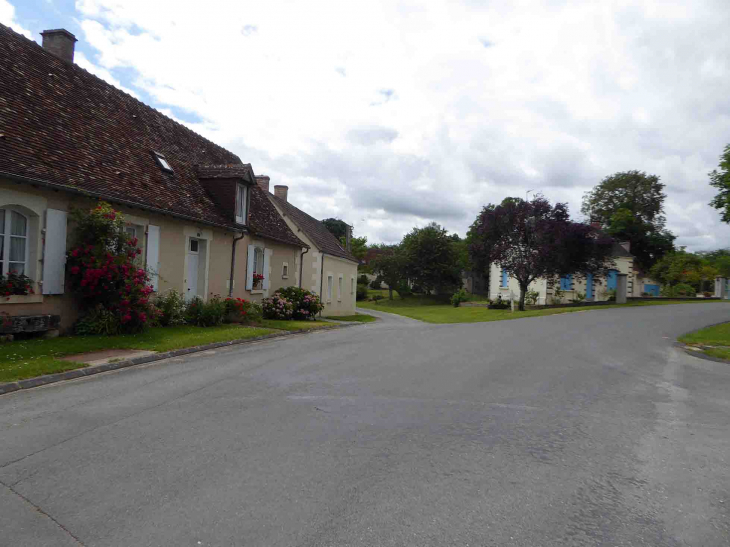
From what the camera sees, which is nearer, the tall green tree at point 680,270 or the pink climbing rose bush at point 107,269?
the pink climbing rose bush at point 107,269

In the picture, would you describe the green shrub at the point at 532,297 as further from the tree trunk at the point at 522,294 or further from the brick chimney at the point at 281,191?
the brick chimney at the point at 281,191

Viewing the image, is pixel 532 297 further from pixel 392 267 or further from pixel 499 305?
pixel 392 267

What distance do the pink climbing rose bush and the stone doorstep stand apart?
1.93 m

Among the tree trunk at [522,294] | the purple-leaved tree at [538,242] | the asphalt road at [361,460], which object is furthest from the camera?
the tree trunk at [522,294]

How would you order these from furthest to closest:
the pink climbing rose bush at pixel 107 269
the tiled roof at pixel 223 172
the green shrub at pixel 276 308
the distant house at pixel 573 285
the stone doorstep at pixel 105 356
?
the distant house at pixel 573 285 → the green shrub at pixel 276 308 → the tiled roof at pixel 223 172 → the pink climbing rose bush at pixel 107 269 → the stone doorstep at pixel 105 356

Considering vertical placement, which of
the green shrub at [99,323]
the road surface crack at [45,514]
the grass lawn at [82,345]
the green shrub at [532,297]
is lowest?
the road surface crack at [45,514]

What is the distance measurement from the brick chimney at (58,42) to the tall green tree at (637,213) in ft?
174

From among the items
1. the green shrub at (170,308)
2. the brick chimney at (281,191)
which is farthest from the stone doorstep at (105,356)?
the brick chimney at (281,191)

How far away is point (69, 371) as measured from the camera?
8.32 meters

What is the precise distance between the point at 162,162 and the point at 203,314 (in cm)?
489

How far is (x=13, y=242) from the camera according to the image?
10.9 metres

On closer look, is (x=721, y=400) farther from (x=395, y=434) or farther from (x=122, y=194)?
(x=122, y=194)

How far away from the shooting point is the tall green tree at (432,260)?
5781 cm

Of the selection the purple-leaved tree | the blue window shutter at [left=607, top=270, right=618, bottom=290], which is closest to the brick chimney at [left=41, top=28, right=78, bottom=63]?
the purple-leaved tree
